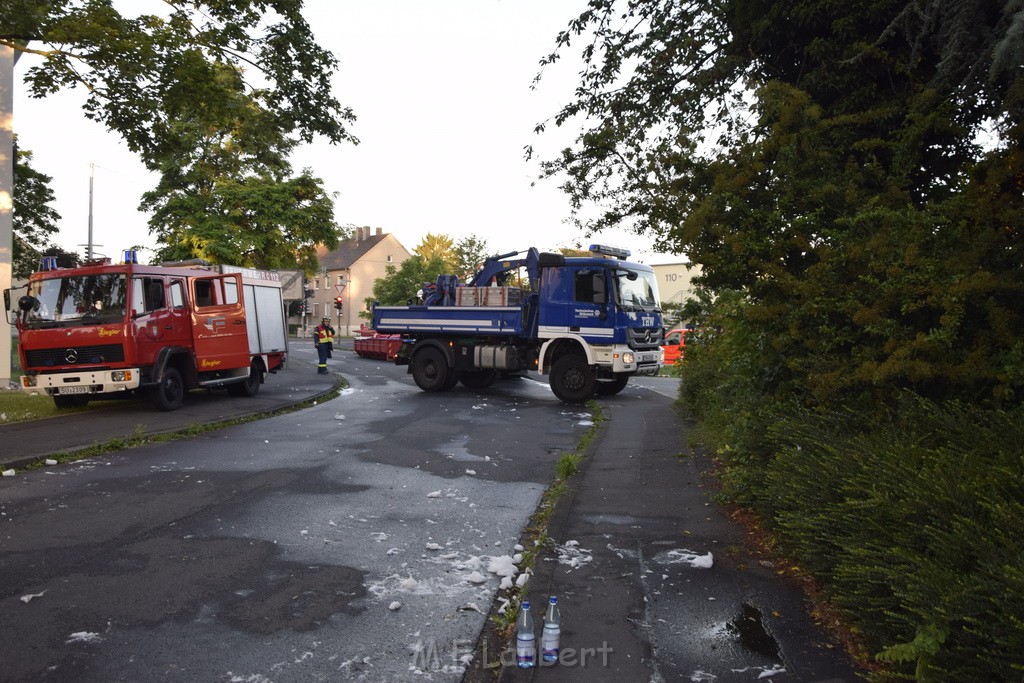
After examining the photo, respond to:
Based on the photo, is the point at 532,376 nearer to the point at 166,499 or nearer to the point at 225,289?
the point at 225,289

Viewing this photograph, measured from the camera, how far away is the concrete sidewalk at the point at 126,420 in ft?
34.0

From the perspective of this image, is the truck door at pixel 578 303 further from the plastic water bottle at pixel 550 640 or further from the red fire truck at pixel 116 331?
the plastic water bottle at pixel 550 640

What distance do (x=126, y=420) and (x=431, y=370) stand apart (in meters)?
7.76

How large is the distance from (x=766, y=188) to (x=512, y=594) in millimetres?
4551

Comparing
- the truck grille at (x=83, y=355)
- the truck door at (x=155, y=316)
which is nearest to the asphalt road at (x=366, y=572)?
the truck grille at (x=83, y=355)

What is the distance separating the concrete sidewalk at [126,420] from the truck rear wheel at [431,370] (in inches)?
88.4

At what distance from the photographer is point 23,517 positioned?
22.1 ft

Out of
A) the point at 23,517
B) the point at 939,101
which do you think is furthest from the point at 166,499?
the point at 939,101

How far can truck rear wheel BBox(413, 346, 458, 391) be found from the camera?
19.6m

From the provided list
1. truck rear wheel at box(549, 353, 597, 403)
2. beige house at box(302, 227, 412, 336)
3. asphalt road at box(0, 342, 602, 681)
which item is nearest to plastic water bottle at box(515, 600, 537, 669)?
asphalt road at box(0, 342, 602, 681)

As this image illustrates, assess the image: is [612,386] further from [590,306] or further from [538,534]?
[538,534]

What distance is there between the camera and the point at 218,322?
54.1 ft

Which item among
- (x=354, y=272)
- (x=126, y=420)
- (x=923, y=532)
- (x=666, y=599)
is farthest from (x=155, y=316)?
(x=354, y=272)

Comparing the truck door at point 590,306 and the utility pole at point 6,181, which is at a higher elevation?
the utility pole at point 6,181
